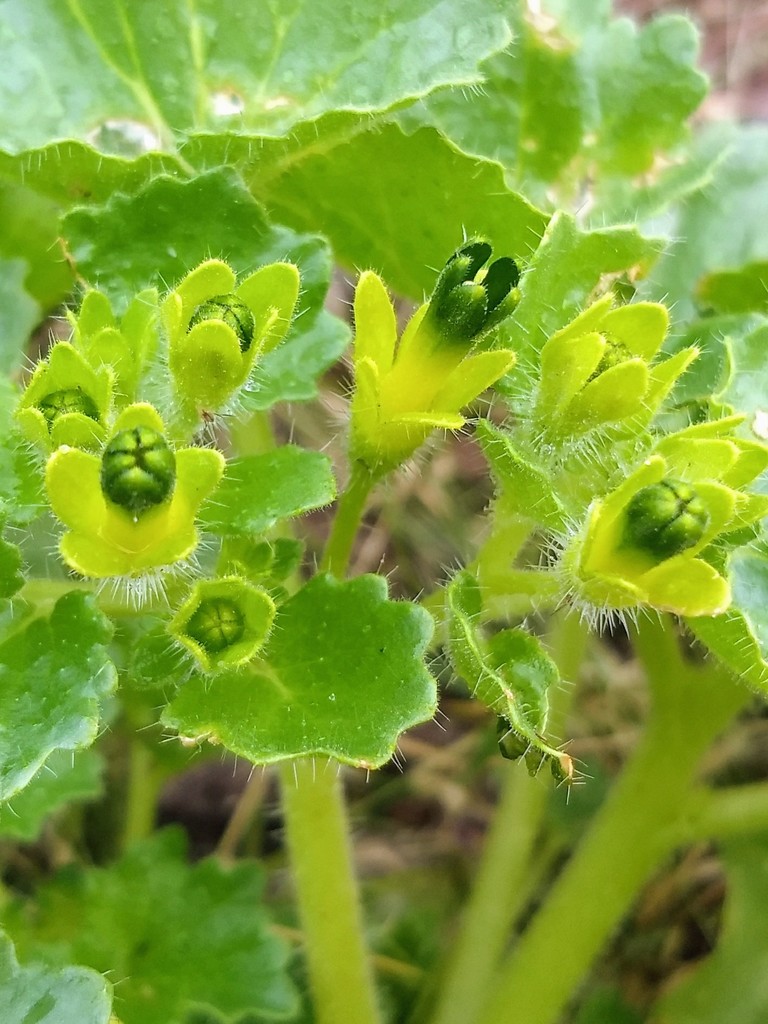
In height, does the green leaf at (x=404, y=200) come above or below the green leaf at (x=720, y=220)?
above

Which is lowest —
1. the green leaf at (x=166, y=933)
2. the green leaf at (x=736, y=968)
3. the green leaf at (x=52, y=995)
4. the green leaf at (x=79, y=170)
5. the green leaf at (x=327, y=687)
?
the green leaf at (x=736, y=968)

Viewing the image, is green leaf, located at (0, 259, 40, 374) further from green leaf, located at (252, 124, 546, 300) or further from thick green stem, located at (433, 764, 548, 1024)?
thick green stem, located at (433, 764, 548, 1024)

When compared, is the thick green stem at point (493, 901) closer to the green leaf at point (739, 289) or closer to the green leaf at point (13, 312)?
the green leaf at point (739, 289)

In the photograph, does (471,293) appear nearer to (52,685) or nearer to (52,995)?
(52,685)

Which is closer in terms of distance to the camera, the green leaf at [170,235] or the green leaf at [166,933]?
the green leaf at [170,235]

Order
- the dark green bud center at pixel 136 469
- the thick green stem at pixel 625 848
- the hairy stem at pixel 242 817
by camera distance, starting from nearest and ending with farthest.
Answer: the dark green bud center at pixel 136 469 < the thick green stem at pixel 625 848 < the hairy stem at pixel 242 817

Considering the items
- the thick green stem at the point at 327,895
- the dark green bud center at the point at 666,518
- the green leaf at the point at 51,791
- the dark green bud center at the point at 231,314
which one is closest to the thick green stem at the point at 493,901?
the thick green stem at the point at 327,895

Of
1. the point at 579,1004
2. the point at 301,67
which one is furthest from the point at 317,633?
the point at 579,1004

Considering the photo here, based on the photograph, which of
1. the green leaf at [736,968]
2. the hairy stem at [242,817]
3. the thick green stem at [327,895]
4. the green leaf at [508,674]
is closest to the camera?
the green leaf at [508,674]
